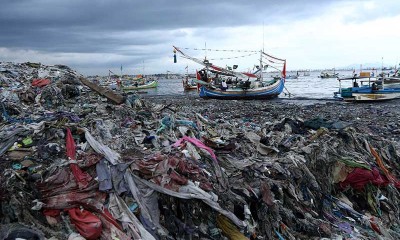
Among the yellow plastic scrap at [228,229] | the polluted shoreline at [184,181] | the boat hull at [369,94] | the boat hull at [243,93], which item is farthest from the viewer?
the boat hull at [243,93]

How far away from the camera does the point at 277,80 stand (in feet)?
107

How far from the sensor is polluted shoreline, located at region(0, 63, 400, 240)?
15.7 ft

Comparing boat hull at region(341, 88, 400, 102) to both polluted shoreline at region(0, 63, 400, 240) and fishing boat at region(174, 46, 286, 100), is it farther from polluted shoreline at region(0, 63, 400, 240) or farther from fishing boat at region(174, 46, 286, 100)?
polluted shoreline at region(0, 63, 400, 240)

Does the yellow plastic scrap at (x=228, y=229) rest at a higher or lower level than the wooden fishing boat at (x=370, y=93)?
lower

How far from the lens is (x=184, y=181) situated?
17.2ft

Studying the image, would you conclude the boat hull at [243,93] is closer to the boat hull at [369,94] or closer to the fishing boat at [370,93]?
the fishing boat at [370,93]

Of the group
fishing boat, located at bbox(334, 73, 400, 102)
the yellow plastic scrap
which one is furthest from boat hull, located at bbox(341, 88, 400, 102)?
the yellow plastic scrap

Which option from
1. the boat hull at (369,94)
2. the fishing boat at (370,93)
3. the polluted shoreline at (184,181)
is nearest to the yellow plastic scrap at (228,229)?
the polluted shoreline at (184,181)

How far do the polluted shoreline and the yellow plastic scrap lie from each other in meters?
0.02

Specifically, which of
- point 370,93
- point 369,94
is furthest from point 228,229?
point 370,93

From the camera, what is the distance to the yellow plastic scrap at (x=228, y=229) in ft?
17.0

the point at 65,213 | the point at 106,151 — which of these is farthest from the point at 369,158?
the point at 65,213

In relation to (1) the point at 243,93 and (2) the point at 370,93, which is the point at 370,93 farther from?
(1) the point at 243,93

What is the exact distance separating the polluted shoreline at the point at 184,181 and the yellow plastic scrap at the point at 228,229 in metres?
0.02
